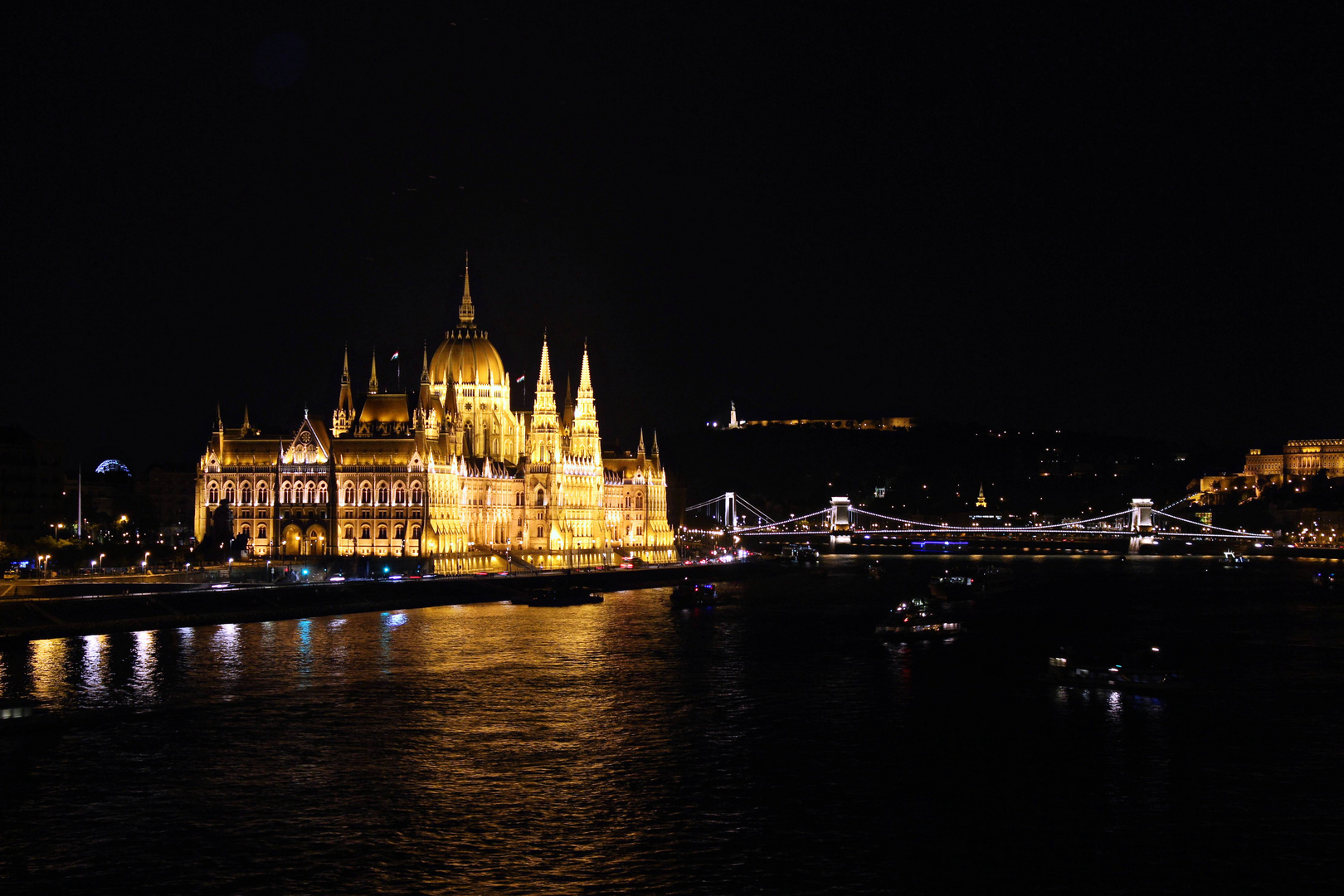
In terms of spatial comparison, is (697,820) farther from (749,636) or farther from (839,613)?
(839,613)

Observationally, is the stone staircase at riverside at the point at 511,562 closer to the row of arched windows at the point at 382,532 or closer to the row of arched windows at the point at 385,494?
the row of arched windows at the point at 382,532

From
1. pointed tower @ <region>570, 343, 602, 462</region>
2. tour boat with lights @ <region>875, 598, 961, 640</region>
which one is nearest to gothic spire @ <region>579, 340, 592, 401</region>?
pointed tower @ <region>570, 343, 602, 462</region>

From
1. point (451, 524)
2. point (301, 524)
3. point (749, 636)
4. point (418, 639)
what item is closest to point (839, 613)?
point (749, 636)

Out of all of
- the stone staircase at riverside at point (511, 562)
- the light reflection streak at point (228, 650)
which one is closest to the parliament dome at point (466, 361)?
the stone staircase at riverside at point (511, 562)

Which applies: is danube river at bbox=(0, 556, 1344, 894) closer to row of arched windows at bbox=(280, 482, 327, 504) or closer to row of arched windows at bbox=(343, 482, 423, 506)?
row of arched windows at bbox=(343, 482, 423, 506)

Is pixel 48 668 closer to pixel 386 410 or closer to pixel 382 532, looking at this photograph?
pixel 382 532
